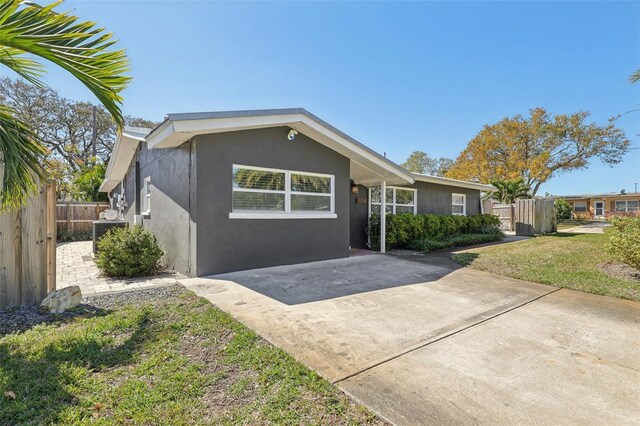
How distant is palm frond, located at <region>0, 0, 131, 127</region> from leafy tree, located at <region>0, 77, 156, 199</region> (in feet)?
75.7

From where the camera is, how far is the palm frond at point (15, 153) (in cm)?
325

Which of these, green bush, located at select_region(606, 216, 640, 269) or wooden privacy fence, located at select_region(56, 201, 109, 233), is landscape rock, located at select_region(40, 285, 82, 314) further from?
wooden privacy fence, located at select_region(56, 201, 109, 233)

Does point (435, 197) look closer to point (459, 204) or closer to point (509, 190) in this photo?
point (459, 204)

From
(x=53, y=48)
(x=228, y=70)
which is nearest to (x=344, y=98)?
(x=228, y=70)

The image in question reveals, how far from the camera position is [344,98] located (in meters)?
14.9

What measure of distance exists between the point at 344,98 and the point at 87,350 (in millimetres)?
14286

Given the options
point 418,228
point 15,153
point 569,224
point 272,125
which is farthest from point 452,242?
point 569,224

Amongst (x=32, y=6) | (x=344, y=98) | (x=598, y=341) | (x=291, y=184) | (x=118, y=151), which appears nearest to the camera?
(x=32, y=6)

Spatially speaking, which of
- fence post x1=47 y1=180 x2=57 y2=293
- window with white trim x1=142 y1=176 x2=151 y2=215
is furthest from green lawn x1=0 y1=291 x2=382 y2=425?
window with white trim x1=142 y1=176 x2=151 y2=215

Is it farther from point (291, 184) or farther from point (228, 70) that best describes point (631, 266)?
point (228, 70)

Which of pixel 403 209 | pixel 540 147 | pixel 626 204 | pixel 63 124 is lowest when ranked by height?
pixel 403 209

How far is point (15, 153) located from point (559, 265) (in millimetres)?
10742

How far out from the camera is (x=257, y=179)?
7230mm

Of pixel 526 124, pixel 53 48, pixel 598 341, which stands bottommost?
pixel 598 341
